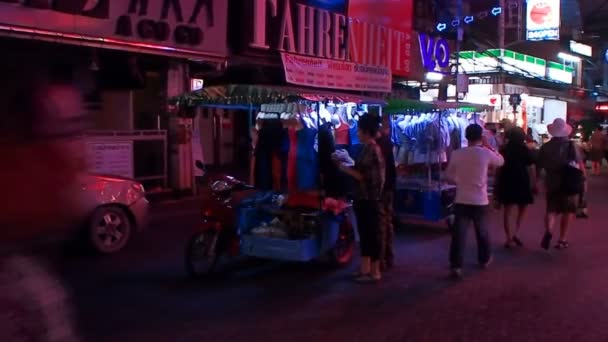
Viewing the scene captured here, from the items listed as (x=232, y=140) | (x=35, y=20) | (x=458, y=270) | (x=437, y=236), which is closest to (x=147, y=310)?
(x=458, y=270)

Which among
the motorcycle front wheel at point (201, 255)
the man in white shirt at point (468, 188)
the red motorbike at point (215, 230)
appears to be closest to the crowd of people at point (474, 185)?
the man in white shirt at point (468, 188)

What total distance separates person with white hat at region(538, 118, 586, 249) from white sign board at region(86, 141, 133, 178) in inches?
303

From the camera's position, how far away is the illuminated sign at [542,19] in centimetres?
2945

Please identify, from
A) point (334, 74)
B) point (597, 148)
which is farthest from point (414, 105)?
point (597, 148)

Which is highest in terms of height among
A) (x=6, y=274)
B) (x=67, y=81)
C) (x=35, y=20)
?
(x=35, y=20)

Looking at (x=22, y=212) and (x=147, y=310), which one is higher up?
(x=22, y=212)

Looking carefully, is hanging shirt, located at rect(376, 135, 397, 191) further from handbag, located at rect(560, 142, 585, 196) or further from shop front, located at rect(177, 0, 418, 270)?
handbag, located at rect(560, 142, 585, 196)

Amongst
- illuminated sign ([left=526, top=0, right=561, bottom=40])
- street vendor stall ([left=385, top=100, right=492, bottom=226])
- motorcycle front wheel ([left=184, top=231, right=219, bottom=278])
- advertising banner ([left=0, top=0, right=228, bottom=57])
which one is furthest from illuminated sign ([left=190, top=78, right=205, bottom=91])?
illuminated sign ([left=526, top=0, right=561, bottom=40])

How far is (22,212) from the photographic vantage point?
188 cm

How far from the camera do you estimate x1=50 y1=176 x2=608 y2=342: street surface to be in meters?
5.65

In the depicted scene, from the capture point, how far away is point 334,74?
16516 mm

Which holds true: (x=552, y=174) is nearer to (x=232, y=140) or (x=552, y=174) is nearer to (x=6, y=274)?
(x=6, y=274)

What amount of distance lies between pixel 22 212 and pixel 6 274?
0.70 feet

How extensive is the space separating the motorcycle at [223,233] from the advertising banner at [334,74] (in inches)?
288
